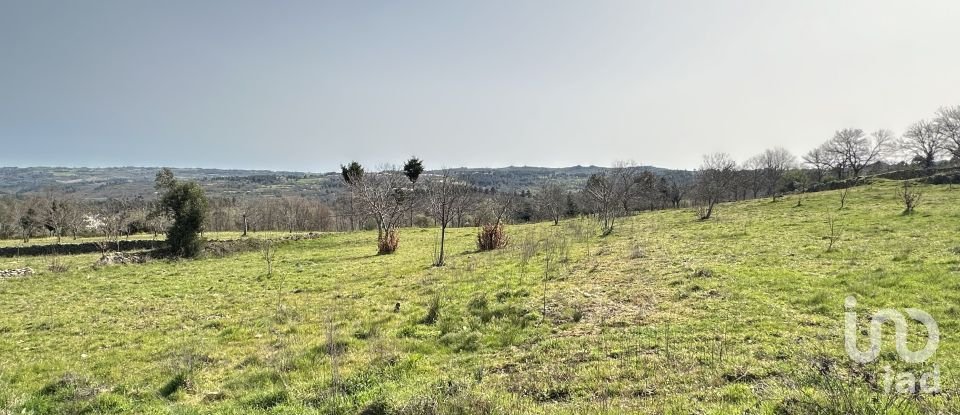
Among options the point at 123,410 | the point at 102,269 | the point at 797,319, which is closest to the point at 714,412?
the point at 797,319

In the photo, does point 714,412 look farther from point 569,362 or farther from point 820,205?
point 820,205

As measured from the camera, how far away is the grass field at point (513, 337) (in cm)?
563

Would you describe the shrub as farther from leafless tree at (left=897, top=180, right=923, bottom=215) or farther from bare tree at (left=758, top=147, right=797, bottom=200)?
bare tree at (left=758, top=147, right=797, bottom=200)

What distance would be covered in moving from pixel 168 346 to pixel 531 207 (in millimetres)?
80171

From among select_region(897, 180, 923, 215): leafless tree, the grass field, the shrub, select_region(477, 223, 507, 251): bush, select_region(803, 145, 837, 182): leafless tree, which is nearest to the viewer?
the grass field

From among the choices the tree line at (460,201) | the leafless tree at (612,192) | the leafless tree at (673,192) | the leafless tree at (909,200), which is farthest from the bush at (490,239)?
the leafless tree at (673,192)

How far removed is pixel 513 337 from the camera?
8.63 m

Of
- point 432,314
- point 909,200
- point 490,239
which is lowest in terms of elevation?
point 432,314

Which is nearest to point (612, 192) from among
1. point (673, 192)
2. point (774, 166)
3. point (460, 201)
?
point (460, 201)

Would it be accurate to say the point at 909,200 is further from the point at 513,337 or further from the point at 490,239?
the point at 513,337

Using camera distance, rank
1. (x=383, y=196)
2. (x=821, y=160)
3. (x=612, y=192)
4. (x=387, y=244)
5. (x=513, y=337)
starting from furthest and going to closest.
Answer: (x=821, y=160)
(x=612, y=192)
(x=383, y=196)
(x=387, y=244)
(x=513, y=337)

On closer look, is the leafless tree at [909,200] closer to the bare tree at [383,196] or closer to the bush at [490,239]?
the bush at [490,239]

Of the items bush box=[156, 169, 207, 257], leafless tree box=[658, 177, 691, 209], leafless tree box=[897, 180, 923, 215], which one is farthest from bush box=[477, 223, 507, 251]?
leafless tree box=[658, 177, 691, 209]

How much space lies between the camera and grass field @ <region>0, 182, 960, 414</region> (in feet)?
18.5
